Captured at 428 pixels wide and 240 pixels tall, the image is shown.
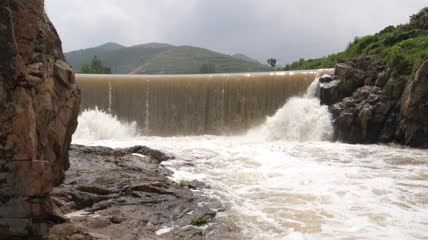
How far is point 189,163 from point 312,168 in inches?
138

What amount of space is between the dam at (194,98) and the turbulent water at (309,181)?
1.46m

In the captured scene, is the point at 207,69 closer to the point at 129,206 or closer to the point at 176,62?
the point at 176,62

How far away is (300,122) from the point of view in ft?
62.7

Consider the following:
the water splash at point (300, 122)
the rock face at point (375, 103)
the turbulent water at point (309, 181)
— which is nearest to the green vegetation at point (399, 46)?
the rock face at point (375, 103)

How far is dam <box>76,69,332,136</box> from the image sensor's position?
69.5 feet

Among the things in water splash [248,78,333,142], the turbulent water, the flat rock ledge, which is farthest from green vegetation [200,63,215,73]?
the flat rock ledge

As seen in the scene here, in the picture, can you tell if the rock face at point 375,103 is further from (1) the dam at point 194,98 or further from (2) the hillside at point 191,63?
(2) the hillside at point 191,63

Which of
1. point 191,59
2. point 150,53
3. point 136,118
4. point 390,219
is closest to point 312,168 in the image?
point 390,219

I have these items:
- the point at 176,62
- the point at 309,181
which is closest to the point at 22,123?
the point at 309,181

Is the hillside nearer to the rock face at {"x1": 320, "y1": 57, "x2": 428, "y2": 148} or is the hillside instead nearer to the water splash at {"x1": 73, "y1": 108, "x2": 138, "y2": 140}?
the water splash at {"x1": 73, "y1": 108, "x2": 138, "y2": 140}

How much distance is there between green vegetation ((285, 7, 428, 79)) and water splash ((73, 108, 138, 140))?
1103cm

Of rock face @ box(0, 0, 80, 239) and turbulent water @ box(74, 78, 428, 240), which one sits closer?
rock face @ box(0, 0, 80, 239)

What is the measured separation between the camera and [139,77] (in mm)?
24516

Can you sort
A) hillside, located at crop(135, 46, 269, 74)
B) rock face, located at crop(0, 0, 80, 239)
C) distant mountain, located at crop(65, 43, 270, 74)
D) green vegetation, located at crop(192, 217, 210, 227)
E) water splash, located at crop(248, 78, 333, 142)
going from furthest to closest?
distant mountain, located at crop(65, 43, 270, 74) → hillside, located at crop(135, 46, 269, 74) → water splash, located at crop(248, 78, 333, 142) → green vegetation, located at crop(192, 217, 210, 227) → rock face, located at crop(0, 0, 80, 239)
